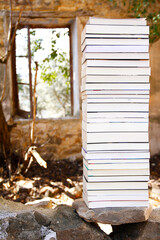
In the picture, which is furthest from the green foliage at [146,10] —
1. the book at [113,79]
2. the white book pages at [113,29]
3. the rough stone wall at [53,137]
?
the book at [113,79]

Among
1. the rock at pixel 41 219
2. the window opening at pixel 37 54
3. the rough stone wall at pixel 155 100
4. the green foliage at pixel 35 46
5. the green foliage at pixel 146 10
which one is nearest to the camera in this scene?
the rock at pixel 41 219

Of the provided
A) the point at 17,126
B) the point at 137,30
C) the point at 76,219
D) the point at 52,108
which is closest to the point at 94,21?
the point at 137,30

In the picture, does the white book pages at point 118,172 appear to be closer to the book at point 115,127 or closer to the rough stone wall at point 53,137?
the book at point 115,127

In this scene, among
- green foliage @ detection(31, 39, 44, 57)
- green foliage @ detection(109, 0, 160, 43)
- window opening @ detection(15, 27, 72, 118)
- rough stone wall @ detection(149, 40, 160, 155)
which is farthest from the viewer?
green foliage @ detection(31, 39, 44, 57)

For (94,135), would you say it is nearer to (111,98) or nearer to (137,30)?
(111,98)

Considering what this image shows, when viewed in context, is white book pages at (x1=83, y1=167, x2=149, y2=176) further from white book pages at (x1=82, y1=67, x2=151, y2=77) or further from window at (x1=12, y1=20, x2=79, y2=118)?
window at (x1=12, y1=20, x2=79, y2=118)

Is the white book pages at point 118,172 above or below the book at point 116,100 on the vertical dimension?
below

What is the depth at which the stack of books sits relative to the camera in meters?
2.08

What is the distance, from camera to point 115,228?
2408 millimetres

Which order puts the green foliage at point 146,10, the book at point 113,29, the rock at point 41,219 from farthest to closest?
the green foliage at point 146,10
the rock at point 41,219
the book at point 113,29

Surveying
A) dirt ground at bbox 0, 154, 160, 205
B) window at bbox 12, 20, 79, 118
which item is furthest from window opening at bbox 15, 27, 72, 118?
dirt ground at bbox 0, 154, 160, 205


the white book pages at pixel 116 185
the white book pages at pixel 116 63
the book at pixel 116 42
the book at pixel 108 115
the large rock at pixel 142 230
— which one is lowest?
the large rock at pixel 142 230

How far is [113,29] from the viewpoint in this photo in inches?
81.9

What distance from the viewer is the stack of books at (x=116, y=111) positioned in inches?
81.9
